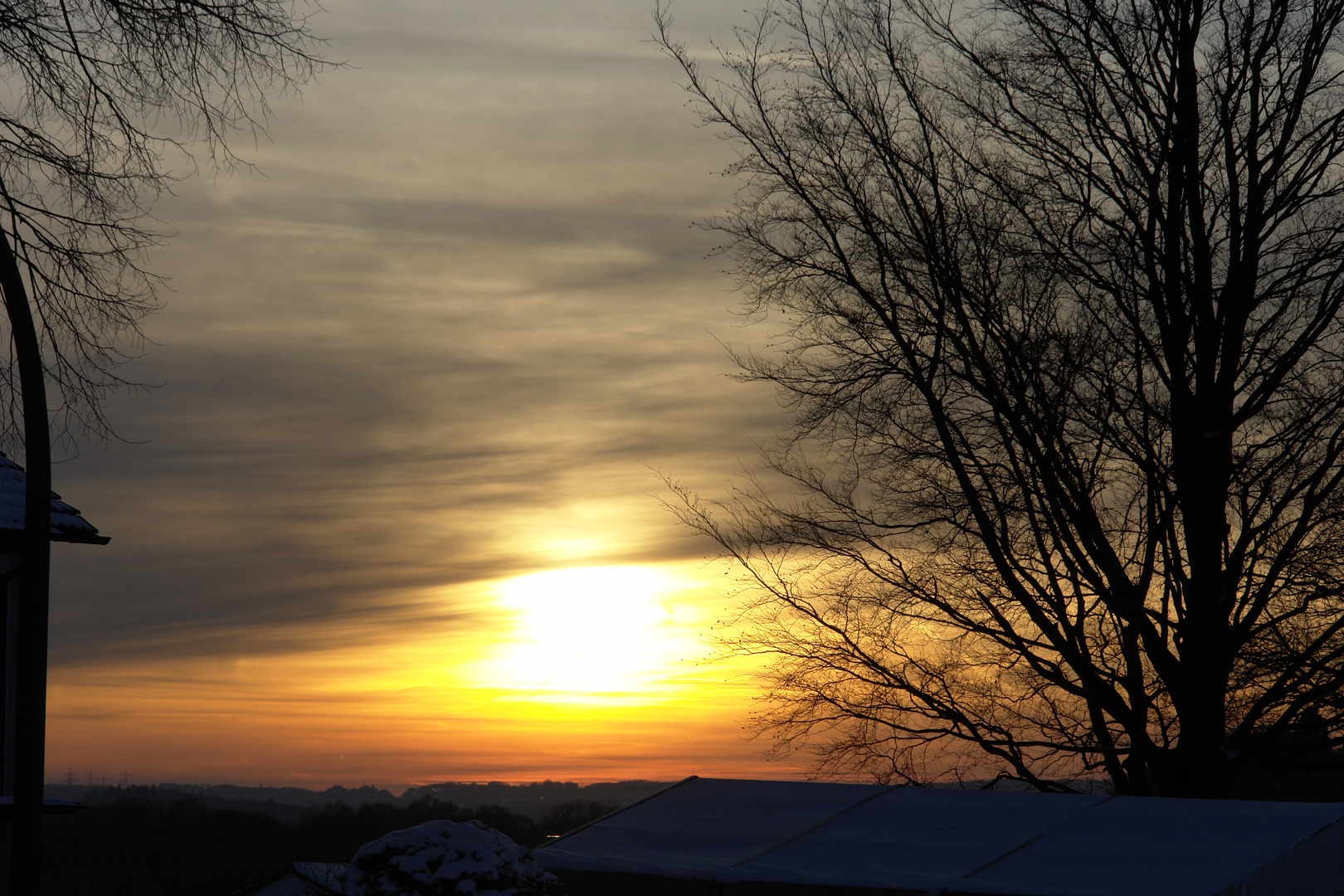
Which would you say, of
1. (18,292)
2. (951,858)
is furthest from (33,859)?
(951,858)

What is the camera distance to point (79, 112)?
29.4ft

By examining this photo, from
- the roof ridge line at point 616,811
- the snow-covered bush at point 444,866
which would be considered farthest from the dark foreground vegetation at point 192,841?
the snow-covered bush at point 444,866

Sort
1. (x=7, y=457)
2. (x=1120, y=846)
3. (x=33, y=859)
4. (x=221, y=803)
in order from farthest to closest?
1. (x=221, y=803)
2. (x=7, y=457)
3. (x=1120, y=846)
4. (x=33, y=859)

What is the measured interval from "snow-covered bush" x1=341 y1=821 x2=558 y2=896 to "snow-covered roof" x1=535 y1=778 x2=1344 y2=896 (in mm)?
4402

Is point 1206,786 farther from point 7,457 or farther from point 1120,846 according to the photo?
point 7,457

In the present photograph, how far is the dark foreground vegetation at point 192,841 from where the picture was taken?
9462 cm

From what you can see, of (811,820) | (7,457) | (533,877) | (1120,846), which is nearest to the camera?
(533,877)

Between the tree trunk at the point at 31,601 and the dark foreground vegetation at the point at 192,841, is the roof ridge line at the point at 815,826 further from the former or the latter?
the dark foreground vegetation at the point at 192,841

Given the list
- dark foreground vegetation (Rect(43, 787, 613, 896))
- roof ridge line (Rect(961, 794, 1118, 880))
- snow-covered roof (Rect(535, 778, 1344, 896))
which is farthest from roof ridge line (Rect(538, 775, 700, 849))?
dark foreground vegetation (Rect(43, 787, 613, 896))

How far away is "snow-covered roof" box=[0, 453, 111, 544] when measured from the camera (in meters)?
11.8

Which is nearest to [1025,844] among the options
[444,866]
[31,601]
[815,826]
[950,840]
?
[950,840]

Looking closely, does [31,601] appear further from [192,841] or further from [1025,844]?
[192,841]

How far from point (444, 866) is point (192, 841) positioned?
11547cm

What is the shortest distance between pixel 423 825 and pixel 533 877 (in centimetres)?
91
